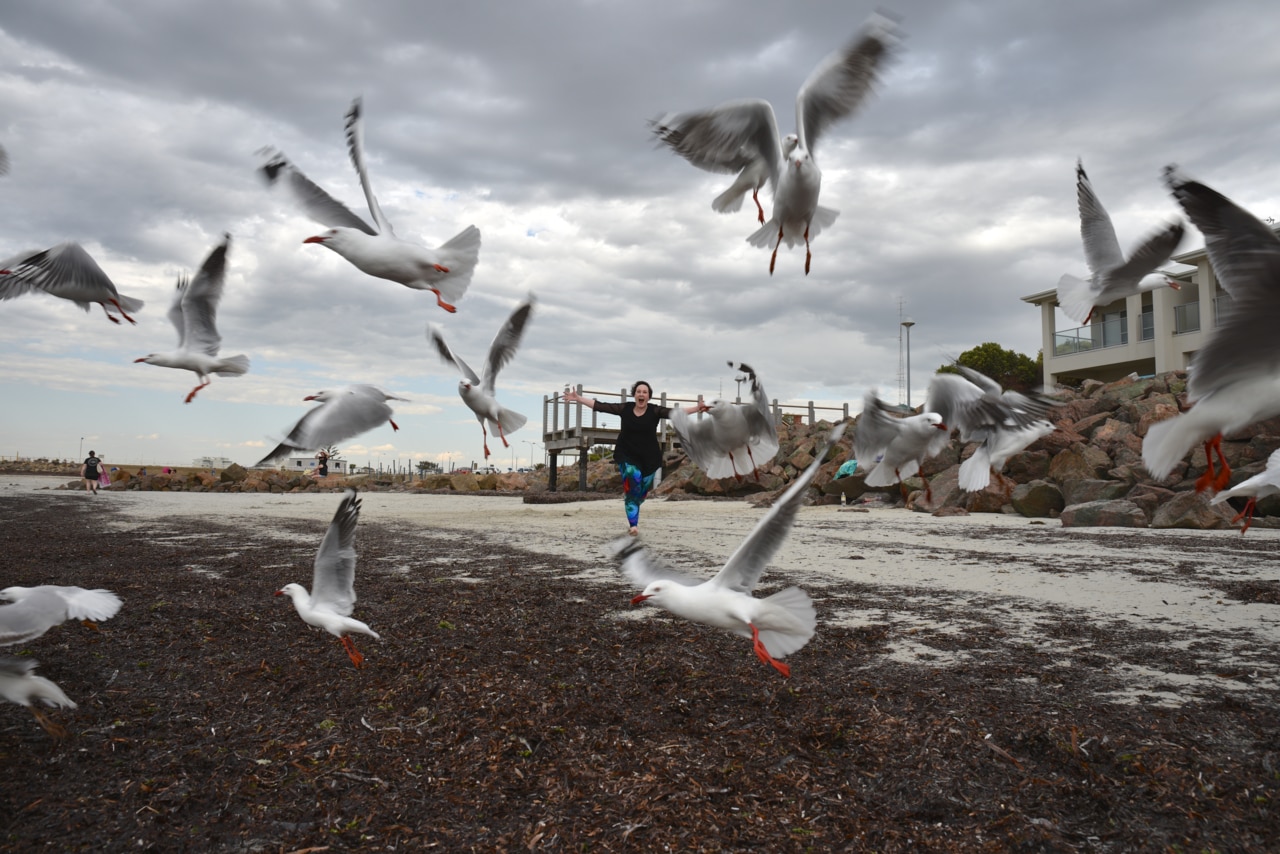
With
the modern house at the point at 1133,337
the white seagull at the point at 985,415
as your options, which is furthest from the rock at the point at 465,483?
the white seagull at the point at 985,415

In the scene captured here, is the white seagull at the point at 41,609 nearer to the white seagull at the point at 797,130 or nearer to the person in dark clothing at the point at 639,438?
the white seagull at the point at 797,130

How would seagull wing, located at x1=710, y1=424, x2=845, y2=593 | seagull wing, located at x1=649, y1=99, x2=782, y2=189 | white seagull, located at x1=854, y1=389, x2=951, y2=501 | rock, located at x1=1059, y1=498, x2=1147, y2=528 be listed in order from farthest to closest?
rock, located at x1=1059, y1=498, x2=1147, y2=528 → white seagull, located at x1=854, y1=389, x2=951, y2=501 → seagull wing, located at x1=649, y1=99, x2=782, y2=189 → seagull wing, located at x1=710, y1=424, x2=845, y2=593

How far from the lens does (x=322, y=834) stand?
2533mm

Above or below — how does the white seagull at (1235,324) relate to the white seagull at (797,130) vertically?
below

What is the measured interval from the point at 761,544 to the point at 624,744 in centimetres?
108

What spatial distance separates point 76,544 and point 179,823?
8857mm

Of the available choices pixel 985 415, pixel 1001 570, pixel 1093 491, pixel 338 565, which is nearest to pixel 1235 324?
pixel 985 415

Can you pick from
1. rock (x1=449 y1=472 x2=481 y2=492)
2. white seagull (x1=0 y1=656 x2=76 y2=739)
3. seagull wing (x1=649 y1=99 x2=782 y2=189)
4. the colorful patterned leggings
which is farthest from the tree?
white seagull (x1=0 y1=656 x2=76 y2=739)

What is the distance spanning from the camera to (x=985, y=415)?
629cm

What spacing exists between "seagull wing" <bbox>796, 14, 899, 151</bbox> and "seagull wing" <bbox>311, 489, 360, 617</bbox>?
3065 millimetres

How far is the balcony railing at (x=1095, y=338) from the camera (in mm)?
26953

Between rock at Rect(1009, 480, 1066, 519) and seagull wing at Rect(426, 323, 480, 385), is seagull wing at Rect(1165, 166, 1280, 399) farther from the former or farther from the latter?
rock at Rect(1009, 480, 1066, 519)

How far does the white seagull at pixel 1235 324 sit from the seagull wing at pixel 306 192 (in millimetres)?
3717

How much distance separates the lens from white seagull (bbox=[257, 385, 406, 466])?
3.17 m
